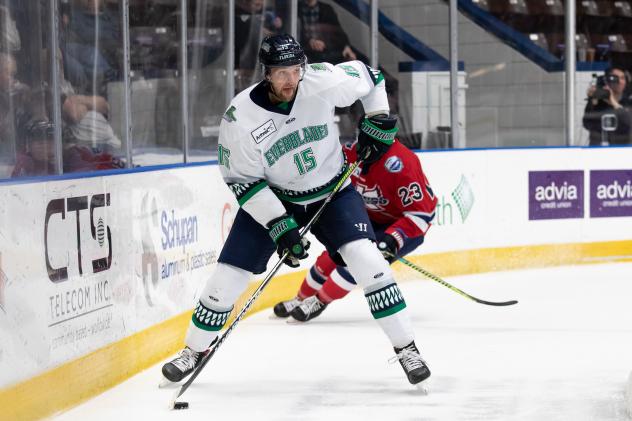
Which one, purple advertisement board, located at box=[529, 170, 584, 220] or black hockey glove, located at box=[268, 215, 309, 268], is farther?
purple advertisement board, located at box=[529, 170, 584, 220]

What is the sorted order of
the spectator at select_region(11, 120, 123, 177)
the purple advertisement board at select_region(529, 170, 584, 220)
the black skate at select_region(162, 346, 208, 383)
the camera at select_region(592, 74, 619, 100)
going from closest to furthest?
the spectator at select_region(11, 120, 123, 177)
the black skate at select_region(162, 346, 208, 383)
the purple advertisement board at select_region(529, 170, 584, 220)
the camera at select_region(592, 74, 619, 100)

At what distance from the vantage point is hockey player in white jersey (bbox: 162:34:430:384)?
12.3 feet

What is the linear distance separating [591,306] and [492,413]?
2.50 metres

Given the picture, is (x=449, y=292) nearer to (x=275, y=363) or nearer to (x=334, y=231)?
(x=275, y=363)

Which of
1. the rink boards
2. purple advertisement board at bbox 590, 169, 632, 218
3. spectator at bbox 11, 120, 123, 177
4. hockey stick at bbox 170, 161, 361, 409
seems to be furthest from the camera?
purple advertisement board at bbox 590, 169, 632, 218

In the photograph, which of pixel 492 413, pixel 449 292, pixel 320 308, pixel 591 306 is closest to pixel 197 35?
pixel 320 308

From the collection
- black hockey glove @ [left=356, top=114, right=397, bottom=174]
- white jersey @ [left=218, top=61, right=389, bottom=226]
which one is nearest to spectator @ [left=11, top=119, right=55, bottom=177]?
white jersey @ [left=218, top=61, right=389, bottom=226]

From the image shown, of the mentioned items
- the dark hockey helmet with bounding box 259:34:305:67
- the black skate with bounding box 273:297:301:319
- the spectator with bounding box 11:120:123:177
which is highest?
the dark hockey helmet with bounding box 259:34:305:67

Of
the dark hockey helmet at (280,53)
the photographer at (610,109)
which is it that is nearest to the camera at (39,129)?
the dark hockey helmet at (280,53)

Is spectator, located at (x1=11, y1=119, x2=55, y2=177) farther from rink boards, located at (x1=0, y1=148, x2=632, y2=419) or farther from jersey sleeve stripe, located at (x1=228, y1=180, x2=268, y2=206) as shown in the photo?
jersey sleeve stripe, located at (x1=228, y1=180, x2=268, y2=206)

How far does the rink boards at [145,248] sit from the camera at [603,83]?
938 millimetres

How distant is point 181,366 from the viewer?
158 inches

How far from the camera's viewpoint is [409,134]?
25.5ft

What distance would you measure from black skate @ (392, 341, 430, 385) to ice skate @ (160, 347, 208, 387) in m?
0.70
